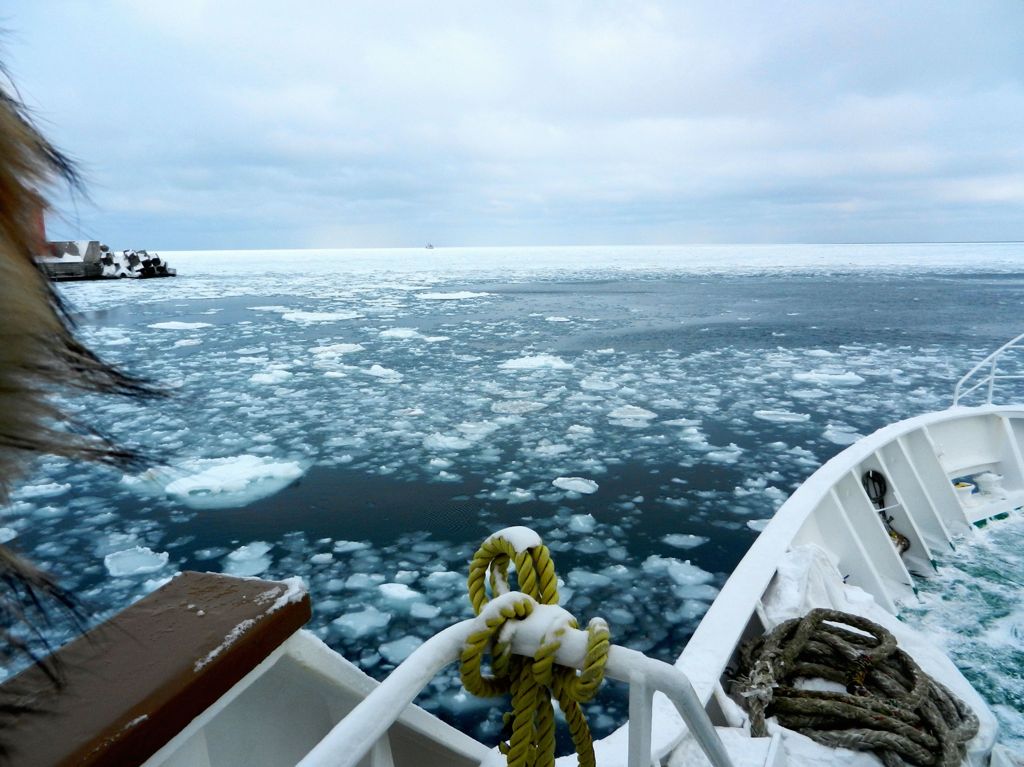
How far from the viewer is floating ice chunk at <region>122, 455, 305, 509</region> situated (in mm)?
4594

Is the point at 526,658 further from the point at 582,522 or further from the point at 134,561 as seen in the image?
the point at 134,561

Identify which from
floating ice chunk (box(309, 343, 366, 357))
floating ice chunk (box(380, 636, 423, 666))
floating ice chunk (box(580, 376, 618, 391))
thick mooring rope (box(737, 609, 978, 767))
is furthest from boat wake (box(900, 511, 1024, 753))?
floating ice chunk (box(309, 343, 366, 357))

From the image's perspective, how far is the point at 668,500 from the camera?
459 cm

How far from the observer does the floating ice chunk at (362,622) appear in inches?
119

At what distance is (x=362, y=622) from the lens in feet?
10.1

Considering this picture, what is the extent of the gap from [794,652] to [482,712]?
134 centimetres

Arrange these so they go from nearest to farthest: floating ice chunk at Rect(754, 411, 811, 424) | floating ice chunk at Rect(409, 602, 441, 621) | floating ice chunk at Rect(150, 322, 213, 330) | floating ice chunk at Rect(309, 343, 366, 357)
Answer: floating ice chunk at Rect(409, 602, 441, 621), floating ice chunk at Rect(754, 411, 811, 424), floating ice chunk at Rect(309, 343, 366, 357), floating ice chunk at Rect(150, 322, 213, 330)

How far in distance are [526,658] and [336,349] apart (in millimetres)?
Result: 10415

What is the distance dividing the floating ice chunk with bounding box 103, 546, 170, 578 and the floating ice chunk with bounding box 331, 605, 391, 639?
1331mm

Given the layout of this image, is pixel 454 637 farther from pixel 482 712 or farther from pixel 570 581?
pixel 570 581

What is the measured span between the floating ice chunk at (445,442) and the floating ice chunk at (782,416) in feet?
10.8

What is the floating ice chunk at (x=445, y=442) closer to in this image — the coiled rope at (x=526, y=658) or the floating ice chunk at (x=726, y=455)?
the floating ice chunk at (x=726, y=455)

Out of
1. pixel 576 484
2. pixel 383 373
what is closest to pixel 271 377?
pixel 383 373

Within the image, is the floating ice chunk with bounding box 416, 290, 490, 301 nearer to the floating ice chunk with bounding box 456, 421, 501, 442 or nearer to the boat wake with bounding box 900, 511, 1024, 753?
the floating ice chunk with bounding box 456, 421, 501, 442
